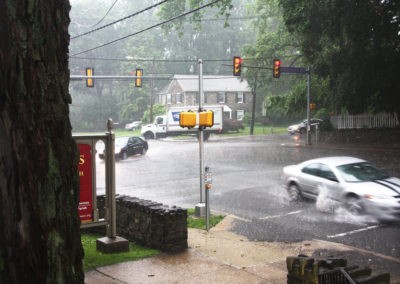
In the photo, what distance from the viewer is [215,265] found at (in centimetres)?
786

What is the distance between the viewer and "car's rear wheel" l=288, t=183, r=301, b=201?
15070 mm

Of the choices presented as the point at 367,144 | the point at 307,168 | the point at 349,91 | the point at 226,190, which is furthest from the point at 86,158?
the point at 367,144

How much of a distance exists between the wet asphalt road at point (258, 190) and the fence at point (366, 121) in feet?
15.2

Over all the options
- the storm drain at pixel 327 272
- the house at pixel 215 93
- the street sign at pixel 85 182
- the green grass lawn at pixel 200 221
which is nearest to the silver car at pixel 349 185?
the green grass lawn at pixel 200 221

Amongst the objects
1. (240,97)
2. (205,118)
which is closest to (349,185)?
(205,118)

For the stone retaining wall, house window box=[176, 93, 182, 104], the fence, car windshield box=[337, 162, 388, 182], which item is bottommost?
the stone retaining wall

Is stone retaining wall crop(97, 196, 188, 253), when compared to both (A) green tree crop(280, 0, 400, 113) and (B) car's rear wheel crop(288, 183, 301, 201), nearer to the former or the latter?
(B) car's rear wheel crop(288, 183, 301, 201)

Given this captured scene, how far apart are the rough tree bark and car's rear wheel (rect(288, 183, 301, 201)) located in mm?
12539

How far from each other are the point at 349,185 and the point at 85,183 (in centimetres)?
722

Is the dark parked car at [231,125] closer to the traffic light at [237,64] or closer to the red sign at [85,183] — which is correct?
the traffic light at [237,64]

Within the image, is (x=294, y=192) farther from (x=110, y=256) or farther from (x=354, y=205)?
(x=110, y=256)

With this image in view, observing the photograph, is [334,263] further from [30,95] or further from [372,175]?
[372,175]

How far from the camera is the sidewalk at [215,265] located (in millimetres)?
7137

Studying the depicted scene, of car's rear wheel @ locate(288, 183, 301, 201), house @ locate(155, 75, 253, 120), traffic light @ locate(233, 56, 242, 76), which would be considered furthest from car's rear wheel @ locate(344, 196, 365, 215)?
house @ locate(155, 75, 253, 120)
